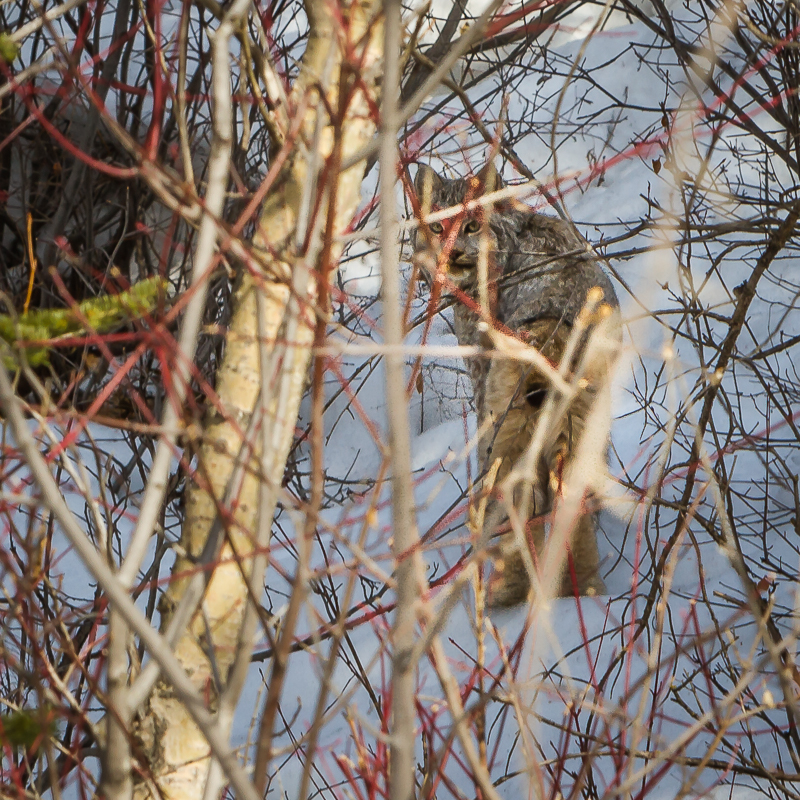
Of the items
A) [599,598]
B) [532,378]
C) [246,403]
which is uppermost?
[532,378]

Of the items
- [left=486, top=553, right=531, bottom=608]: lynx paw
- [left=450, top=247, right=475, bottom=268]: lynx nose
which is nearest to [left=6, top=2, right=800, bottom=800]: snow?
[left=486, top=553, right=531, bottom=608]: lynx paw

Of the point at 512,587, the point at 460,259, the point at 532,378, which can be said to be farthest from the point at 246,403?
the point at 460,259

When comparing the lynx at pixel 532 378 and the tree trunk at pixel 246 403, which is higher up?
the lynx at pixel 532 378

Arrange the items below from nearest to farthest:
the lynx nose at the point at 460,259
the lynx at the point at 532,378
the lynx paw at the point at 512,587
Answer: the lynx at the point at 532,378, the lynx paw at the point at 512,587, the lynx nose at the point at 460,259

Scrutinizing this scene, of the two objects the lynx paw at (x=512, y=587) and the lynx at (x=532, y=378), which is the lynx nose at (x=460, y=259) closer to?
the lynx at (x=532, y=378)

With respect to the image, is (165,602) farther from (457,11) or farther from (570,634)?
(457,11)

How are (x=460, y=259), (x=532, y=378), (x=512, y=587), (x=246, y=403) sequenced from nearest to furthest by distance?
A: (x=246, y=403)
(x=532, y=378)
(x=512, y=587)
(x=460, y=259)

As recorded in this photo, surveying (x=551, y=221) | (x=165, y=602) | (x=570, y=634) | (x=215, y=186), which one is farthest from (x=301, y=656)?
(x=215, y=186)

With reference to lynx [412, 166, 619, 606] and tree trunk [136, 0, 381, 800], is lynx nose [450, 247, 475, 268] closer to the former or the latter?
lynx [412, 166, 619, 606]

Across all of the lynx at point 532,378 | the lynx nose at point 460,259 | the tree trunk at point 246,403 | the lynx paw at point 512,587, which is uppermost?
the lynx nose at point 460,259

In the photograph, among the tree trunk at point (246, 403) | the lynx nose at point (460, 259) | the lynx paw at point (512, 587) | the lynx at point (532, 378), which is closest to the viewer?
the tree trunk at point (246, 403)

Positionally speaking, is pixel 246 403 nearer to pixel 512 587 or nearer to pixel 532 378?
pixel 532 378

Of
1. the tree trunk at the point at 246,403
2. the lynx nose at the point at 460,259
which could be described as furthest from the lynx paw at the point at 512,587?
the tree trunk at the point at 246,403

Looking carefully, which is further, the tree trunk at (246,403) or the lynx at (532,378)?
the lynx at (532,378)
